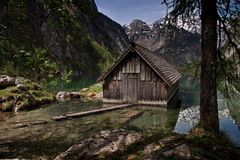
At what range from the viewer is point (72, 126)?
18375 millimetres

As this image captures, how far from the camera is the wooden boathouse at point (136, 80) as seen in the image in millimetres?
26812

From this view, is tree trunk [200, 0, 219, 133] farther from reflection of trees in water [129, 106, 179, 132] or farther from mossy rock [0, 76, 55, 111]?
mossy rock [0, 76, 55, 111]

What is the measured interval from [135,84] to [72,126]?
10.9 metres

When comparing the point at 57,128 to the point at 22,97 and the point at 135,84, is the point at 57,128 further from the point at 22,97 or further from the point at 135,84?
the point at 135,84

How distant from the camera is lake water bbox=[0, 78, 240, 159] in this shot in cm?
1317

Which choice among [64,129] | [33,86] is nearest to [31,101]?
[33,86]

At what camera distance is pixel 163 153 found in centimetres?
635

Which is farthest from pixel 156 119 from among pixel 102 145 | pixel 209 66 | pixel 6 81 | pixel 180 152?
pixel 6 81

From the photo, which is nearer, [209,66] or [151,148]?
[151,148]

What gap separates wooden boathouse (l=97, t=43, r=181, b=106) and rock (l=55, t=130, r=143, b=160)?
1776 centimetres

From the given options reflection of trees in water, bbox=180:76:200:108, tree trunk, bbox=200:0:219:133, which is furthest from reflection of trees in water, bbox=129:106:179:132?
tree trunk, bbox=200:0:219:133

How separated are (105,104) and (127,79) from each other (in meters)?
3.59

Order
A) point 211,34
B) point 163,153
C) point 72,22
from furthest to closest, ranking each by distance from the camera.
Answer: point 72,22
point 211,34
point 163,153

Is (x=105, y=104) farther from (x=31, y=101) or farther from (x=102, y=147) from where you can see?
(x=102, y=147)
